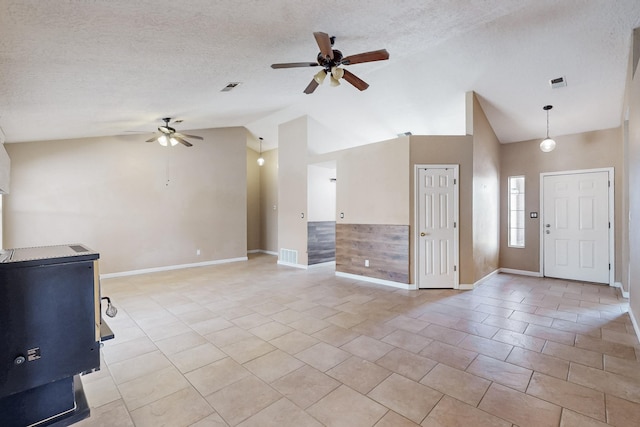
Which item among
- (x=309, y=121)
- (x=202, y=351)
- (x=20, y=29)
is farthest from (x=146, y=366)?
(x=309, y=121)

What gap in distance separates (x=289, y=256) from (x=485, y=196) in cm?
455

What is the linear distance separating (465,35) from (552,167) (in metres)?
3.85

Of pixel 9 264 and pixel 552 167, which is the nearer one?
pixel 9 264

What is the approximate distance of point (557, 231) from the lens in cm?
581

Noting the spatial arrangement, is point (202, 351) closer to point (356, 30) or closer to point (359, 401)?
point (359, 401)

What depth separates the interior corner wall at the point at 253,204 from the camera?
31.8 ft

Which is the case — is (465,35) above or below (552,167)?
above

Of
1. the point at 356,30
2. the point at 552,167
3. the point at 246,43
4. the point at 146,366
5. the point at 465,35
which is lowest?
the point at 146,366

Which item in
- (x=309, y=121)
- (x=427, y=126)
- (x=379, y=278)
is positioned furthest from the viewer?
(x=309, y=121)

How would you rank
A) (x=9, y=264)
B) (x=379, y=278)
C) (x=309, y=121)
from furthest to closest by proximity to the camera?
(x=309, y=121), (x=379, y=278), (x=9, y=264)

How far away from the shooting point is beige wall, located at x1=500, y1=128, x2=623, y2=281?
204 inches

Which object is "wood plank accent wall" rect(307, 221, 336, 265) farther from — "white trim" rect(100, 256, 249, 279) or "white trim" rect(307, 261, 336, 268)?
"white trim" rect(100, 256, 249, 279)

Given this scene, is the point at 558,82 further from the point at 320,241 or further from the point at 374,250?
the point at 320,241

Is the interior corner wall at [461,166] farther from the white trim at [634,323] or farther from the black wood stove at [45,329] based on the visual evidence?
the black wood stove at [45,329]
